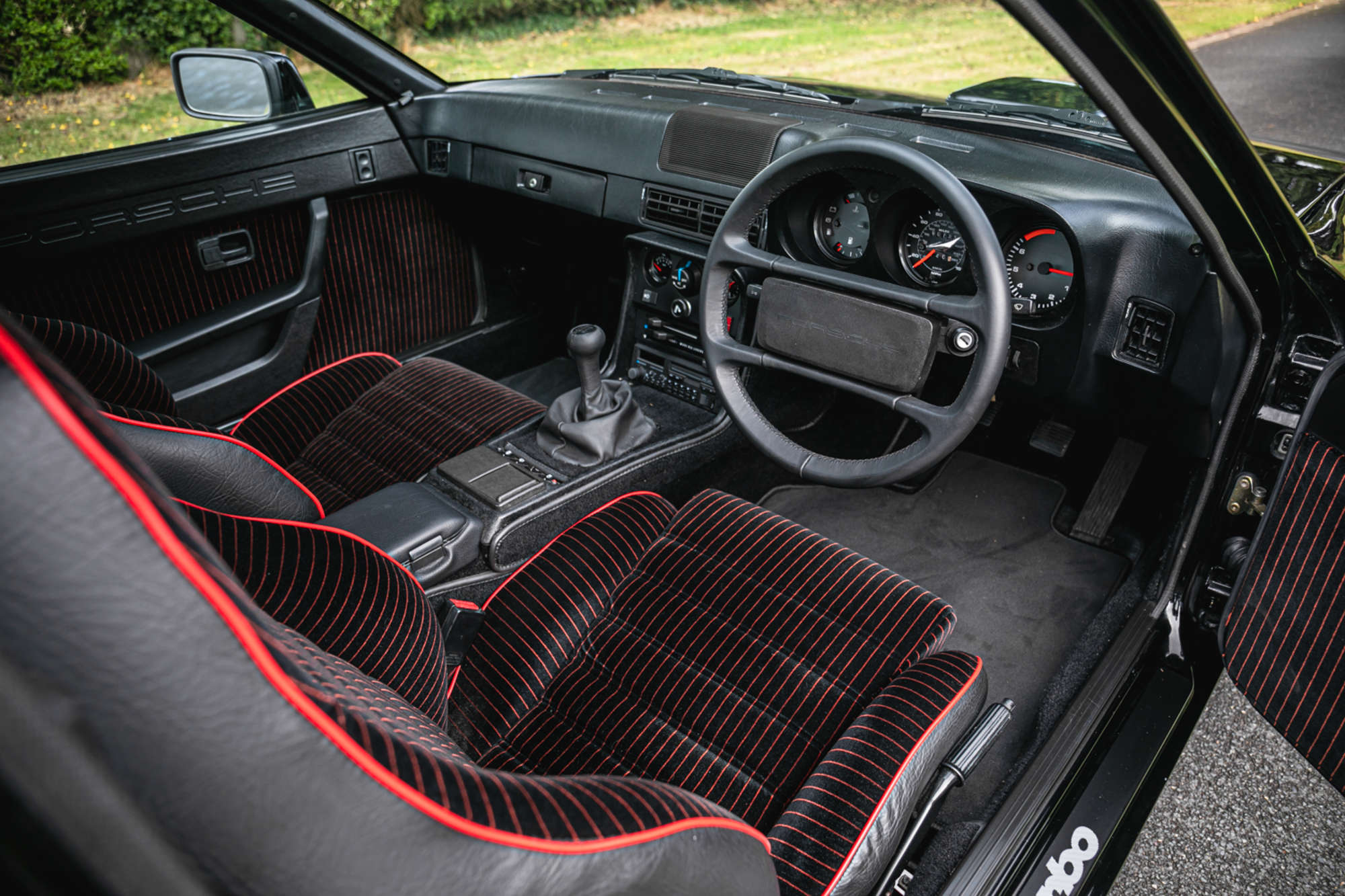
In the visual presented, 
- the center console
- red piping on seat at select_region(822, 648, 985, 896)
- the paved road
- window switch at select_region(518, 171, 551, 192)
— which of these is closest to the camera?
red piping on seat at select_region(822, 648, 985, 896)

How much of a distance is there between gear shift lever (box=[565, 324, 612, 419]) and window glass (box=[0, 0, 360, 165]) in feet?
3.93

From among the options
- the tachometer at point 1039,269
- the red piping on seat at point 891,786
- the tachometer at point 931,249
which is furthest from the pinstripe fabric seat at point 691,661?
the tachometer at point 1039,269

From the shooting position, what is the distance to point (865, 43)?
291cm

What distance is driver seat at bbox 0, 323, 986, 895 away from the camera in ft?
1.35

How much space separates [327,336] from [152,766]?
95.4 inches

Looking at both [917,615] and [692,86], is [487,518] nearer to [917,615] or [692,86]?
[917,615]

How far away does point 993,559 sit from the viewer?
246cm

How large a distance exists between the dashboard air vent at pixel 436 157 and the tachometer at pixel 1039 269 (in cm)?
177

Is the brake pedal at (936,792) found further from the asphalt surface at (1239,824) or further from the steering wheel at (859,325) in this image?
the asphalt surface at (1239,824)

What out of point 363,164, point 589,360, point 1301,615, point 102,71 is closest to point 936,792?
point 1301,615

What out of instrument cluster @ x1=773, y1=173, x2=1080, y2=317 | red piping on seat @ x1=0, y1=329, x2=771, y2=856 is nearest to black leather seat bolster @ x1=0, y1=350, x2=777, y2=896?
red piping on seat @ x1=0, y1=329, x2=771, y2=856

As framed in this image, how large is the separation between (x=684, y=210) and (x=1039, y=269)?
894 millimetres

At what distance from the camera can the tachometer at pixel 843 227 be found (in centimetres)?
181

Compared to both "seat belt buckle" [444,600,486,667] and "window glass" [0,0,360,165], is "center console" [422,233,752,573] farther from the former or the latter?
"window glass" [0,0,360,165]
